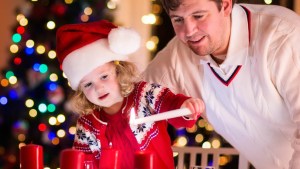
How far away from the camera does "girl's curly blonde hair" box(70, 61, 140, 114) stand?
1736 mm

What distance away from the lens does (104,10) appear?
9.52 feet

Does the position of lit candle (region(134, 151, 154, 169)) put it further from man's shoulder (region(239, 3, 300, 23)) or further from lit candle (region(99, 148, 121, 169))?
man's shoulder (region(239, 3, 300, 23))

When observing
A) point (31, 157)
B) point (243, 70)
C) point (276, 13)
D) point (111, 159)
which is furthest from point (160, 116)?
point (276, 13)

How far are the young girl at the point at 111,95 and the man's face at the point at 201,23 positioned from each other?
0.42ft

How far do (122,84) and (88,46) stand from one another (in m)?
0.14

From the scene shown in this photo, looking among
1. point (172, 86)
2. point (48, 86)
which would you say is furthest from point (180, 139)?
point (172, 86)

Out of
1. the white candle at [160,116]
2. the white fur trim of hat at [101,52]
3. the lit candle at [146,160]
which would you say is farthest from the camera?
the white fur trim of hat at [101,52]

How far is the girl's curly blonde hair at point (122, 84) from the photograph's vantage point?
174 cm

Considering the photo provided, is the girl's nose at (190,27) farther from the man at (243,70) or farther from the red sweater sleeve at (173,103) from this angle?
the red sweater sleeve at (173,103)

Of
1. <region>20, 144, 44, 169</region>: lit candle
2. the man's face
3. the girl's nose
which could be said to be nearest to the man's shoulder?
the man's face

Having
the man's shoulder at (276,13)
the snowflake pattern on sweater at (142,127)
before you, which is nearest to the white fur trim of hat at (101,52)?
the snowflake pattern on sweater at (142,127)

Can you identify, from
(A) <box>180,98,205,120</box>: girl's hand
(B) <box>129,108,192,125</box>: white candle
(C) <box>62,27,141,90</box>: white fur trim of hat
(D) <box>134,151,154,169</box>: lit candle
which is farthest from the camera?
(C) <box>62,27,141,90</box>: white fur trim of hat

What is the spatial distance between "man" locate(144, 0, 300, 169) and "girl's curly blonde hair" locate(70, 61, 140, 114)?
174 millimetres

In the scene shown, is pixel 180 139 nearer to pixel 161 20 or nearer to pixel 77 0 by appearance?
pixel 161 20
